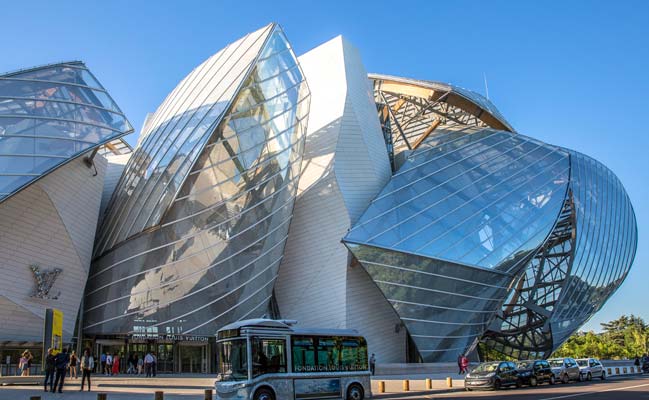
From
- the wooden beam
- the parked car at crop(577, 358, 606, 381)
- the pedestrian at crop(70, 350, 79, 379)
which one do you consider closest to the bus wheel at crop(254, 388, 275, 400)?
the pedestrian at crop(70, 350, 79, 379)

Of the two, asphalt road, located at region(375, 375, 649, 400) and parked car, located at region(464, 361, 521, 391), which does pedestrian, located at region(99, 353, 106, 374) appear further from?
parked car, located at region(464, 361, 521, 391)

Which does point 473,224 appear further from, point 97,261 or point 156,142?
point 97,261

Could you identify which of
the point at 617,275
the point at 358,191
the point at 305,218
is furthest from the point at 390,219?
the point at 617,275

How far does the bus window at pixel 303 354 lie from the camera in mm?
17422

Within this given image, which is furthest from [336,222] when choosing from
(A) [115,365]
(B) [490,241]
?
(A) [115,365]

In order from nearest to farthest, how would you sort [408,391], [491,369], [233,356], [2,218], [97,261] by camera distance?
1. [233,356]
2. [408,391]
3. [491,369]
4. [2,218]
5. [97,261]

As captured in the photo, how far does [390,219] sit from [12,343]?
22.5 metres

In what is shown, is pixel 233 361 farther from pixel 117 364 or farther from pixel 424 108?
pixel 424 108

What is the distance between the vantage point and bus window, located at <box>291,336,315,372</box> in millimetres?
17422

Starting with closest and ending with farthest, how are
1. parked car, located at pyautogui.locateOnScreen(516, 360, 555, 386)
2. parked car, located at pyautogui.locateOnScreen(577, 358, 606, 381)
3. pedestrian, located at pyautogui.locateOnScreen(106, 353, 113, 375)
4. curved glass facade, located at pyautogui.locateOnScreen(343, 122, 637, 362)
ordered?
parked car, located at pyautogui.locateOnScreen(516, 360, 555, 386)
parked car, located at pyautogui.locateOnScreen(577, 358, 606, 381)
pedestrian, located at pyautogui.locateOnScreen(106, 353, 113, 375)
curved glass facade, located at pyautogui.locateOnScreen(343, 122, 637, 362)

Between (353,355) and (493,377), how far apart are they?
8163 mm

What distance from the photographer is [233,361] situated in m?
17.0

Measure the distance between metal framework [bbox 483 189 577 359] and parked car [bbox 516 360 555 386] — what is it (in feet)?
80.2

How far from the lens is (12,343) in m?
27.9
